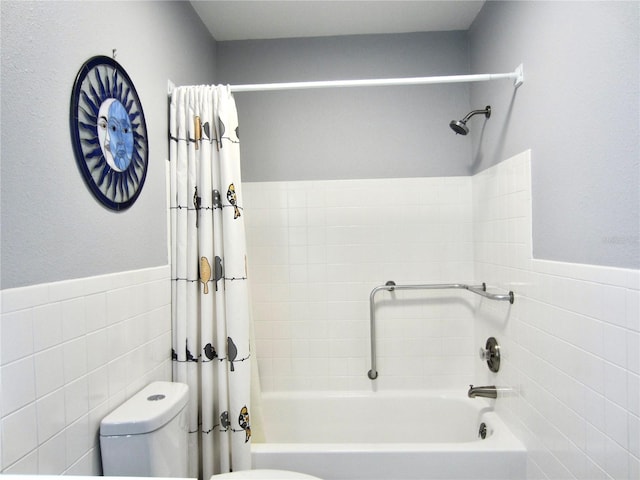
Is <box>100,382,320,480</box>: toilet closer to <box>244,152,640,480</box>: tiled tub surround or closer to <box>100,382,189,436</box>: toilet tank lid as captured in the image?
<box>100,382,189,436</box>: toilet tank lid

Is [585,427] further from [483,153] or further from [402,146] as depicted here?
[402,146]

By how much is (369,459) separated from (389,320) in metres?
0.86

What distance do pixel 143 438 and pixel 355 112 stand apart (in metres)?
1.99

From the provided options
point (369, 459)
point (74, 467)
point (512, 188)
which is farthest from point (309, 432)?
point (512, 188)

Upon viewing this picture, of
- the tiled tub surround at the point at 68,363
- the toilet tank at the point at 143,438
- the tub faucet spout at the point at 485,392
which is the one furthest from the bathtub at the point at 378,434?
the tiled tub surround at the point at 68,363

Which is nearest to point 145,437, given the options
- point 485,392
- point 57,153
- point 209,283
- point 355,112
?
point 209,283

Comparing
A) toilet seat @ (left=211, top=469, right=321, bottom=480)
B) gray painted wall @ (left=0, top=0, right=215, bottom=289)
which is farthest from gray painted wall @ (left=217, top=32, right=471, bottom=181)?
toilet seat @ (left=211, top=469, right=321, bottom=480)

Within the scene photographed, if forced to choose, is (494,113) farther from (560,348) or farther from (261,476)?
(261,476)

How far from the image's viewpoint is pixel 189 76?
1.98 meters

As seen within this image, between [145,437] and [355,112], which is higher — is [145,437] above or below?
below

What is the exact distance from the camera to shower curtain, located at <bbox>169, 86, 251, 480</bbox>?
5.52 feet

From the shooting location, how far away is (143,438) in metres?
1.19

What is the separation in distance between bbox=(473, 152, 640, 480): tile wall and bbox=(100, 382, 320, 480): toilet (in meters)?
0.93

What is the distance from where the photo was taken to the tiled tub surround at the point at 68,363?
88cm
